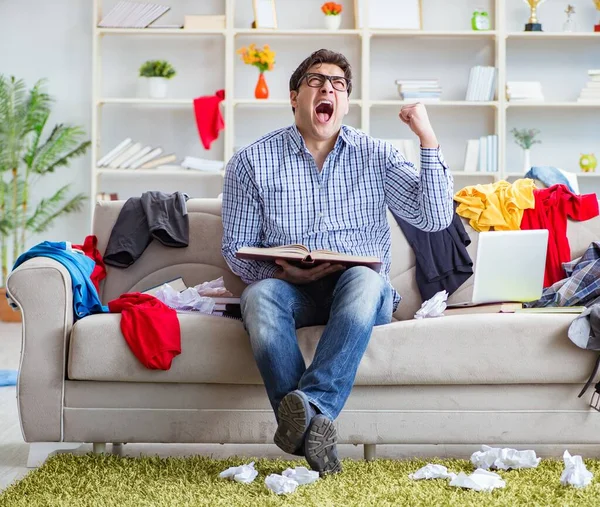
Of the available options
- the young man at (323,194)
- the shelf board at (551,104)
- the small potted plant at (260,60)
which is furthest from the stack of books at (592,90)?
the young man at (323,194)

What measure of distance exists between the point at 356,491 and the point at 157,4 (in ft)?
14.7

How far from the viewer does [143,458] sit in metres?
2.44

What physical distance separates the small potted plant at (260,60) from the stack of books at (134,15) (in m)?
0.58

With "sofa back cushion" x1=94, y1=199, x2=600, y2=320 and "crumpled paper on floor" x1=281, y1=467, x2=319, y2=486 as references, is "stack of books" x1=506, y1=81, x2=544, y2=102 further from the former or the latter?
"crumpled paper on floor" x1=281, y1=467, x2=319, y2=486

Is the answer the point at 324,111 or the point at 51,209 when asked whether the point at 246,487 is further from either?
the point at 51,209

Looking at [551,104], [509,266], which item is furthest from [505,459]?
[551,104]

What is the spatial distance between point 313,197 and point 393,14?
341 cm

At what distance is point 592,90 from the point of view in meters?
5.68

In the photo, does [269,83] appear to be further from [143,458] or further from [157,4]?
[143,458]

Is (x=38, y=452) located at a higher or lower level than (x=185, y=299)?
lower

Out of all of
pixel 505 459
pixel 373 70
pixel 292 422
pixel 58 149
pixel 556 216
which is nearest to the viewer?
pixel 292 422

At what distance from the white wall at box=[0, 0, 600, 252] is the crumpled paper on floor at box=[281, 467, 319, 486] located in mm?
3995

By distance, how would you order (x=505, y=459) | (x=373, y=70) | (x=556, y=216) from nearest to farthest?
(x=505, y=459), (x=556, y=216), (x=373, y=70)

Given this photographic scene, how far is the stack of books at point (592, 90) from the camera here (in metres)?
5.67
